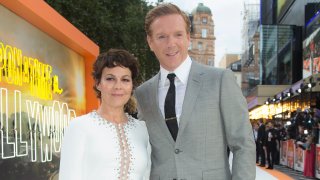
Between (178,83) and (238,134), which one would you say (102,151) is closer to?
(178,83)

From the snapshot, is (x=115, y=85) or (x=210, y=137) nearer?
(x=210, y=137)

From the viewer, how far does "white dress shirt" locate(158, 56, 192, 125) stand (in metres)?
2.53

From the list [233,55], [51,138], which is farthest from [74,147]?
[233,55]

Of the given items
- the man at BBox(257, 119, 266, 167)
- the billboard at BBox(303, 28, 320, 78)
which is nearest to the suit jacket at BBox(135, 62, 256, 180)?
the man at BBox(257, 119, 266, 167)

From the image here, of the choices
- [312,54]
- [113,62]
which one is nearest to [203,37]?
[312,54]

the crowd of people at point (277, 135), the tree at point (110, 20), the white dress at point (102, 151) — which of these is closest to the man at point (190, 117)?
the white dress at point (102, 151)

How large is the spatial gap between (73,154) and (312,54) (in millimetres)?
20669

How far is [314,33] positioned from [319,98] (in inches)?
123

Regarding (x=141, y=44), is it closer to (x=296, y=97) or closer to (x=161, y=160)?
(x=296, y=97)

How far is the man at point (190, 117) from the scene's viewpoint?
2449 mm

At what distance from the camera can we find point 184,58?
8.70ft

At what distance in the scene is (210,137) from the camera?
2484 millimetres

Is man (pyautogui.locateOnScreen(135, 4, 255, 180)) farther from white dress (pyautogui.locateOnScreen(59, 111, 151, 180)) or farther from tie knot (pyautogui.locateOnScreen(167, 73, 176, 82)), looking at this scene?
white dress (pyautogui.locateOnScreen(59, 111, 151, 180))

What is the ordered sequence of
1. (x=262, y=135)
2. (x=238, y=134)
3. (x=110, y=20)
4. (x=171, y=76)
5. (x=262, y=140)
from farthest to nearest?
1. (x=262, y=140)
2. (x=262, y=135)
3. (x=110, y=20)
4. (x=171, y=76)
5. (x=238, y=134)
